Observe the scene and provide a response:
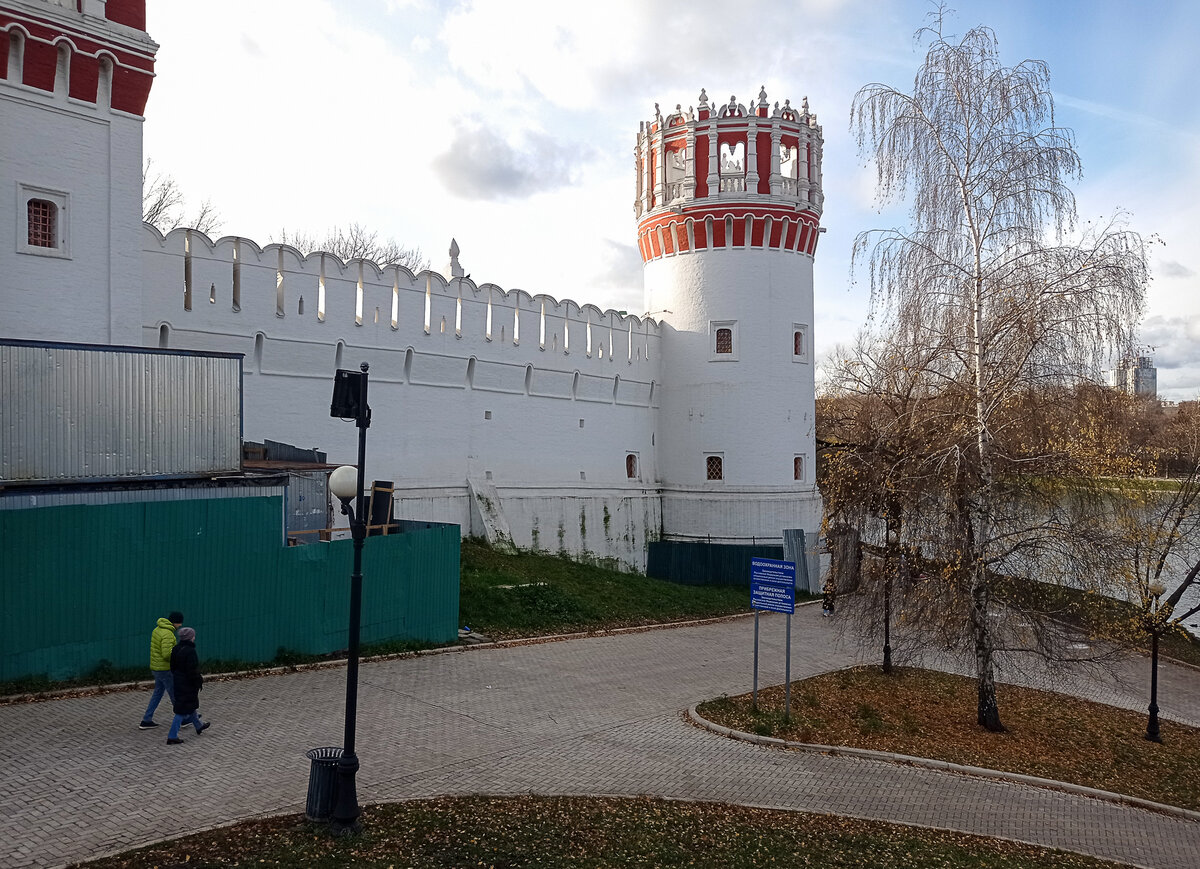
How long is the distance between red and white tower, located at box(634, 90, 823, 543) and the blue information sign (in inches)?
617

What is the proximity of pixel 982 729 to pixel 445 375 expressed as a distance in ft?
50.5

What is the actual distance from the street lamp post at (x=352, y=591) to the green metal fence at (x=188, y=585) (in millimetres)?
4895

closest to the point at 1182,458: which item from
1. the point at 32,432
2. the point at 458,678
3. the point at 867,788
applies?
the point at 867,788

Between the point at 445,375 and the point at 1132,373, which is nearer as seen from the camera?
the point at 1132,373

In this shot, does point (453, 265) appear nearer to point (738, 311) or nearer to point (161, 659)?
point (738, 311)

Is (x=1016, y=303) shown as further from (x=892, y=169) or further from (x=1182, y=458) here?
(x=1182, y=458)

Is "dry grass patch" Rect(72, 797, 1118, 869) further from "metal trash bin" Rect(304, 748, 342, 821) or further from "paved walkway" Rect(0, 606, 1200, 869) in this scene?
"paved walkway" Rect(0, 606, 1200, 869)

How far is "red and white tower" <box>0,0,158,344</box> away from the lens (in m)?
14.7

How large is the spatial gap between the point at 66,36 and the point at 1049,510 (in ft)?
59.1

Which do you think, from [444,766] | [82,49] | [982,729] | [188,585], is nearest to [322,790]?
[444,766]

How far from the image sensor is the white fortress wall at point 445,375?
19000 mm

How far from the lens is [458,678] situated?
13.5 m

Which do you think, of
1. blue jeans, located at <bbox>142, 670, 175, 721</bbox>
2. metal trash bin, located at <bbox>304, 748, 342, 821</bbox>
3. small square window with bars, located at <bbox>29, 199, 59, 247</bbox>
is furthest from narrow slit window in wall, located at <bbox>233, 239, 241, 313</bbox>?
metal trash bin, located at <bbox>304, 748, 342, 821</bbox>

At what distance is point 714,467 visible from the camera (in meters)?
29.7
